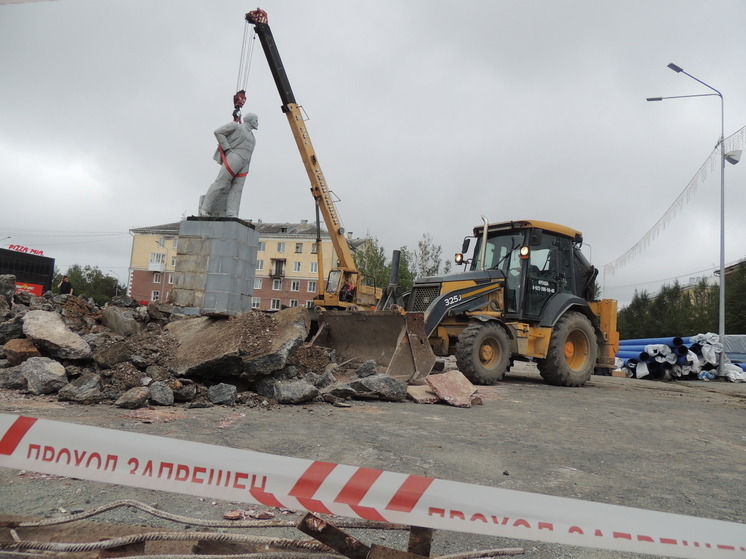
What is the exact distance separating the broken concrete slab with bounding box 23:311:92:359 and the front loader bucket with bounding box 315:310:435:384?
367 centimetres

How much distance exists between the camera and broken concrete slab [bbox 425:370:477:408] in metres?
6.29

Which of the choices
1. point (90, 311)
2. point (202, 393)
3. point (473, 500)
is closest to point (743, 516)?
point (473, 500)

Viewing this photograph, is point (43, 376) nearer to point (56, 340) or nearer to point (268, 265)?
point (56, 340)

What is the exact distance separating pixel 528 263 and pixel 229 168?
5969 mm

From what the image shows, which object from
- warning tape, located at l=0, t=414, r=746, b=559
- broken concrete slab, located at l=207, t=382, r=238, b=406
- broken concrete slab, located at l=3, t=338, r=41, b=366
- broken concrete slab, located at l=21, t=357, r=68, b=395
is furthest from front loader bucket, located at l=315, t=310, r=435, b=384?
warning tape, located at l=0, t=414, r=746, b=559

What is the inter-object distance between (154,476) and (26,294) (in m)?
8.54

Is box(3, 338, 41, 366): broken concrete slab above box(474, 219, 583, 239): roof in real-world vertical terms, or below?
below

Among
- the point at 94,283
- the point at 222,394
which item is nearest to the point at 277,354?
the point at 222,394

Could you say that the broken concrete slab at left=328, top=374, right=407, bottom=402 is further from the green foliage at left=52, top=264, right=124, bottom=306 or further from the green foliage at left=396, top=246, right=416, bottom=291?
the green foliage at left=52, top=264, right=124, bottom=306

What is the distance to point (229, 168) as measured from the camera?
10195mm

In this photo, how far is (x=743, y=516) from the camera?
2.94m

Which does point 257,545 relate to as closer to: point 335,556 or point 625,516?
point 335,556

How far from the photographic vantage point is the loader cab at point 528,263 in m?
9.26

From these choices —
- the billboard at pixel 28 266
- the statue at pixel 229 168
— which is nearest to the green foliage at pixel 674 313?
the statue at pixel 229 168
